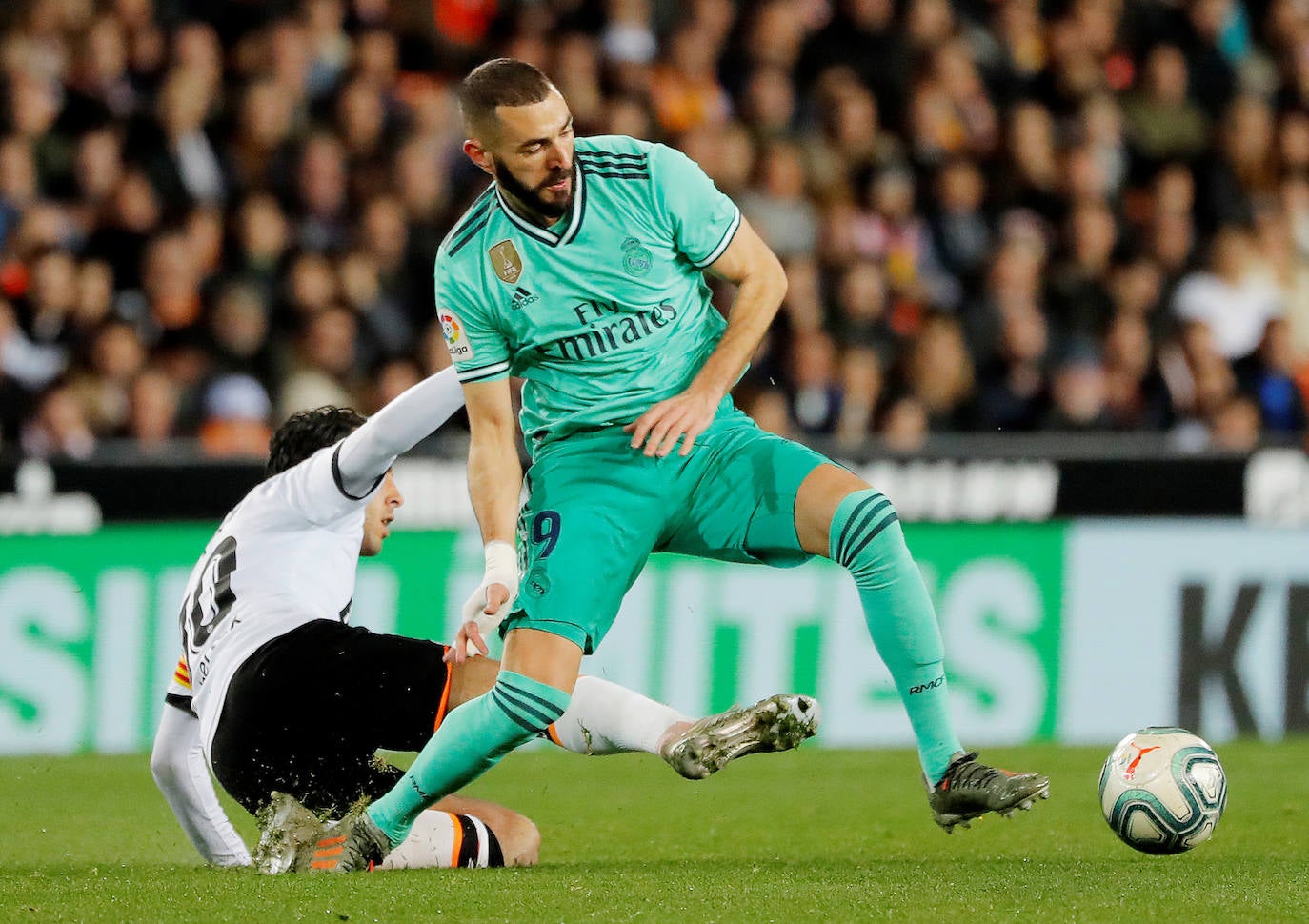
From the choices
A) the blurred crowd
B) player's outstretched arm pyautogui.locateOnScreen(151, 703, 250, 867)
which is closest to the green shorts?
player's outstretched arm pyautogui.locateOnScreen(151, 703, 250, 867)

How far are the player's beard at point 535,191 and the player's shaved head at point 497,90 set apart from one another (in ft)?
0.40

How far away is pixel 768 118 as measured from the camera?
476 inches

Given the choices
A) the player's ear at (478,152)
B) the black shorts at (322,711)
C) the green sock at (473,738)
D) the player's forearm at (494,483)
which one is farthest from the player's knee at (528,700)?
the player's ear at (478,152)

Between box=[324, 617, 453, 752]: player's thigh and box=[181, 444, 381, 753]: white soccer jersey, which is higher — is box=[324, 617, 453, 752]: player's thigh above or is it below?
below

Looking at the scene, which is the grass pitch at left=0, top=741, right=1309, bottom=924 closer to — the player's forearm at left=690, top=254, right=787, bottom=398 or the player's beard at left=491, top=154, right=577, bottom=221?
the player's forearm at left=690, top=254, right=787, bottom=398

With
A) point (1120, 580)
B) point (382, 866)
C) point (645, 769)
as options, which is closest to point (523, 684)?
point (382, 866)

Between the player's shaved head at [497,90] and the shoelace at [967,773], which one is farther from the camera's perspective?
the player's shaved head at [497,90]

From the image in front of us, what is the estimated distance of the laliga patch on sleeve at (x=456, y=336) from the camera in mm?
5590

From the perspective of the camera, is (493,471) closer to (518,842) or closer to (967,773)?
(518,842)

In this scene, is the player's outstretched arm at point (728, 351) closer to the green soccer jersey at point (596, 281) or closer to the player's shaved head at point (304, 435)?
the green soccer jersey at point (596, 281)

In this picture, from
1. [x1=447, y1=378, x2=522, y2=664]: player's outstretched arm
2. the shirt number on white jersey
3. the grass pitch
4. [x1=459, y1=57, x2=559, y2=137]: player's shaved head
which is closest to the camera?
the grass pitch

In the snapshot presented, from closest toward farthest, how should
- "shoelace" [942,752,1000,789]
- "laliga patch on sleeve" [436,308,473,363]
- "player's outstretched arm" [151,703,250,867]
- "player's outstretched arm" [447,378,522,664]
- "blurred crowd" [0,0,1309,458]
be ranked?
1. "shoelace" [942,752,1000,789]
2. "player's outstretched arm" [447,378,522,664]
3. "laliga patch on sleeve" [436,308,473,363]
4. "player's outstretched arm" [151,703,250,867]
5. "blurred crowd" [0,0,1309,458]

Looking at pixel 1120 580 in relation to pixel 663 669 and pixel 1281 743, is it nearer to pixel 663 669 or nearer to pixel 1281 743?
pixel 1281 743

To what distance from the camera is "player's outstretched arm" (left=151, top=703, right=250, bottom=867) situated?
6.05 metres
